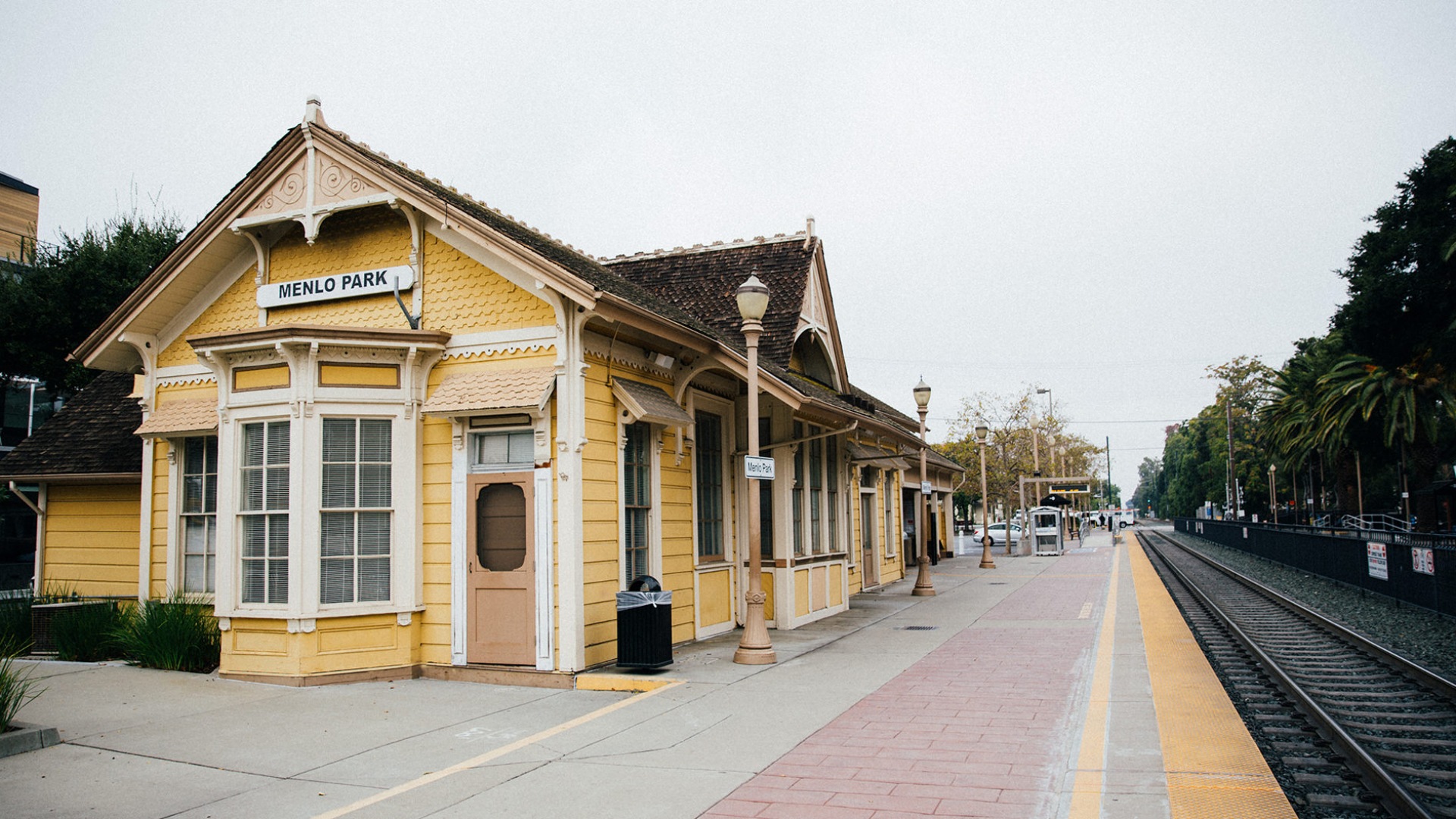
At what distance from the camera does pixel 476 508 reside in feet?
32.0

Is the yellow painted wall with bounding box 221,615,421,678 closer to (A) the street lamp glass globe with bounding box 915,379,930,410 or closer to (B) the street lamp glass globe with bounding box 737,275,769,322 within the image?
→ (B) the street lamp glass globe with bounding box 737,275,769,322

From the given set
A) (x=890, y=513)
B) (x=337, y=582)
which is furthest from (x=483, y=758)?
(x=890, y=513)

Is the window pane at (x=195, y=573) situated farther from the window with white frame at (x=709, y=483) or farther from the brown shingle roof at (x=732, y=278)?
the brown shingle roof at (x=732, y=278)

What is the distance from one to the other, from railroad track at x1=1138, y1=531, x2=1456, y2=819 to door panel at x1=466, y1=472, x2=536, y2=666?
6618 mm

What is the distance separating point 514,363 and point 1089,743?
6455 millimetres

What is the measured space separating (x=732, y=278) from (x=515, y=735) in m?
10.6

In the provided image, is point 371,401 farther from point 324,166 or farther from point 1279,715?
point 1279,715

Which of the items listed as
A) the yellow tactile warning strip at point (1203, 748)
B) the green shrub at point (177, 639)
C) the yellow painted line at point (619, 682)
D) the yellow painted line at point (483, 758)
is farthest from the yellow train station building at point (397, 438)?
the yellow tactile warning strip at point (1203, 748)

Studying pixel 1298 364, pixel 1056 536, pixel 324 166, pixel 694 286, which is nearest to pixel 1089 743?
pixel 324 166

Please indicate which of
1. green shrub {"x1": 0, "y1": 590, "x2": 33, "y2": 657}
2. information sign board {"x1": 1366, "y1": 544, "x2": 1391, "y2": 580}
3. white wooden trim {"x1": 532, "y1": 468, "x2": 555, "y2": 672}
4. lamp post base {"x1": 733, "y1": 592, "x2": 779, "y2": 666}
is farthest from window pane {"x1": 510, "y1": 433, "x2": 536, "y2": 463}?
information sign board {"x1": 1366, "y1": 544, "x2": 1391, "y2": 580}

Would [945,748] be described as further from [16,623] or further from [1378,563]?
[1378,563]

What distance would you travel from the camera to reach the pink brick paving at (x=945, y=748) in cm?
525

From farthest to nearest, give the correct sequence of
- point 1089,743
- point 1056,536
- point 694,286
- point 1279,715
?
point 1056,536 → point 694,286 → point 1279,715 → point 1089,743

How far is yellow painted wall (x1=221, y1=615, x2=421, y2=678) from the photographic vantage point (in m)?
9.33
